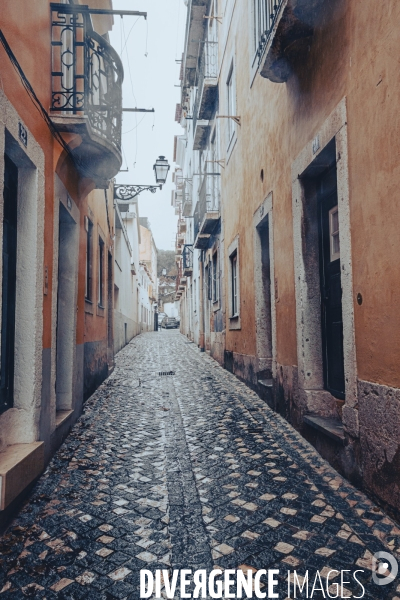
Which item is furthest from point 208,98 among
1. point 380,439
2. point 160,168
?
point 380,439

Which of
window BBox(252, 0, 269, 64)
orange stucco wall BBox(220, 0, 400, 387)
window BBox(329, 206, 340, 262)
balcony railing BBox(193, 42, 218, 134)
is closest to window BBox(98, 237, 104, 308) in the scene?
orange stucco wall BBox(220, 0, 400, 387)

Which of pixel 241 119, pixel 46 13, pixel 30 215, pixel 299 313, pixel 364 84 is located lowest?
pixel 299 313

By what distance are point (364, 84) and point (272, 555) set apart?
3.25m

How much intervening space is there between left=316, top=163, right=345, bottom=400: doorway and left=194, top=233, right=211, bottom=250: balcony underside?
9827mm

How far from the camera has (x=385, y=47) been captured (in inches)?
122

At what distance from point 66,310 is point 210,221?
7.91m

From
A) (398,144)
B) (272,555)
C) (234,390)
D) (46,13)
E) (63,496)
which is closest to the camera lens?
(272,555)

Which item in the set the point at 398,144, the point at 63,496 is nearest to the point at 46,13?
the point at 398,144

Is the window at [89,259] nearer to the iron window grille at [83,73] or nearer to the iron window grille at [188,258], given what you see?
the iron window grille at [83,73]

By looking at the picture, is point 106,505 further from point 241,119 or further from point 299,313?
point 241,119

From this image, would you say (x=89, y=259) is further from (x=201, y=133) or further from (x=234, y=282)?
(x=201, y=133)

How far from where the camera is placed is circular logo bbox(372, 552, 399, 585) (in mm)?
2402

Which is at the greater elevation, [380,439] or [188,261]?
[188,261]

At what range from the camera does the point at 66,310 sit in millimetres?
5938
